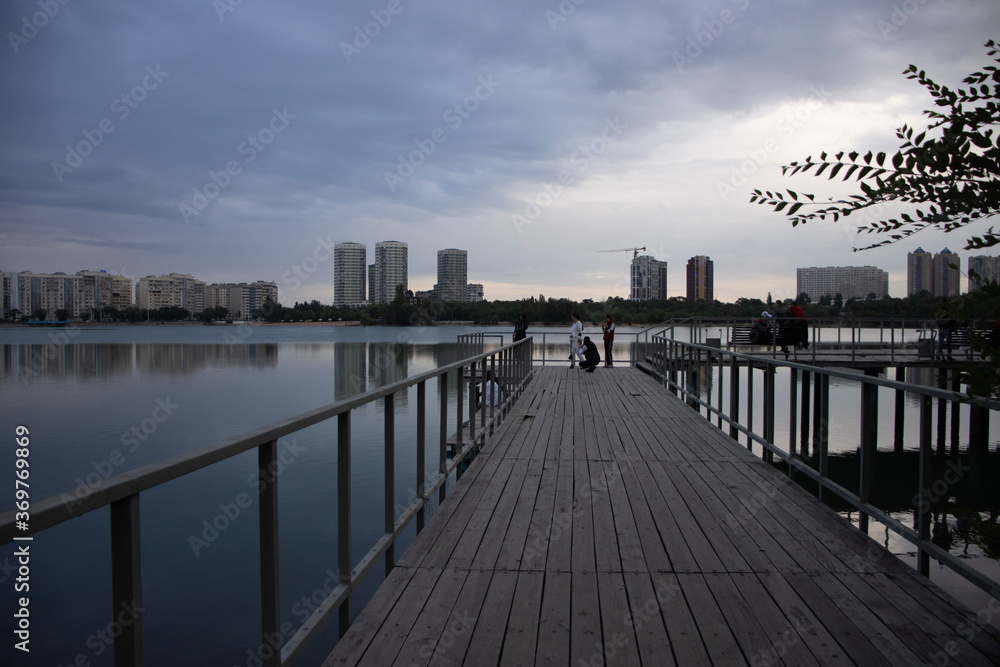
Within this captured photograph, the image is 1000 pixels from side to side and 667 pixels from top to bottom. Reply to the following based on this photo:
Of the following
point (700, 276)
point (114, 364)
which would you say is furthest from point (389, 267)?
point (114, 364)

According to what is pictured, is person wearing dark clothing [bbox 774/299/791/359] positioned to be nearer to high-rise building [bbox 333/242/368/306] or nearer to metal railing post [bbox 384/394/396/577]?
metal railing post [bbox 384/394/396/577]

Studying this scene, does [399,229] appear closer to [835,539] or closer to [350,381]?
[350,381]

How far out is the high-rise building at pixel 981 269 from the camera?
144cm

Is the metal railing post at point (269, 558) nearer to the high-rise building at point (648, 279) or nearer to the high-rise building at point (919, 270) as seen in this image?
the high-rise building at point (919, 270)

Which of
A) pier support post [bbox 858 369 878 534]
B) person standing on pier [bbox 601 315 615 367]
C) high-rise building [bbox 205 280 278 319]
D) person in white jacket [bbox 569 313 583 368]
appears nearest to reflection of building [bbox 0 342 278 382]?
person standing on pier [bbox 601 315 615 367]

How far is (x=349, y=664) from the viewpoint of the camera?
2.16 metres

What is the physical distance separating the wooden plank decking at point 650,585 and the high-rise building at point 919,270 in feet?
4.52

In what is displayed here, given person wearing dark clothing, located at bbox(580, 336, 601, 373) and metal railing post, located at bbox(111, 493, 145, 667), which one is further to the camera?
person wearing dark clothing, located at bbox(580, 336, 601, 373)

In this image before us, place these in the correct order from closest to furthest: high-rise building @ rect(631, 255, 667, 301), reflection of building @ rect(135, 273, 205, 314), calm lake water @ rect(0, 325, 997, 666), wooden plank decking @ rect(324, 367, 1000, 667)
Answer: wooden plank decking @ rect(324, 367, 1000, 667) < calm lake water @ rect(0, 325, 997, 666) < high-rise building @ rect(631, 255, 667, 301) < reflection of building @ rect(135, 273, 205, 314)

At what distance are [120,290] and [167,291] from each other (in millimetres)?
17785

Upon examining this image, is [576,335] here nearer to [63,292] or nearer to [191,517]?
[191,517]

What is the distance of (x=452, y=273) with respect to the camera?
8350cm

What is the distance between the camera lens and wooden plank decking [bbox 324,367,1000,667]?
2.26 metres

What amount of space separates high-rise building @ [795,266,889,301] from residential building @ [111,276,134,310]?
90.5 meters
